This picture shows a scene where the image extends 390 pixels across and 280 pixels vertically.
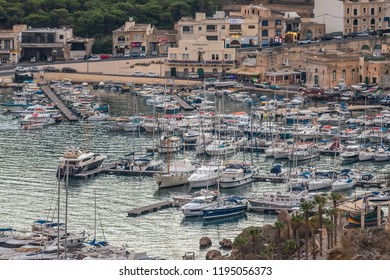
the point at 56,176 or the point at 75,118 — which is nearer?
the point at 56,176

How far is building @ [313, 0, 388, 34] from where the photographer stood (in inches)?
2286

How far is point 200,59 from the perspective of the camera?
54.5m

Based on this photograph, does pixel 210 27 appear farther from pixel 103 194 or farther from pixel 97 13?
pixel 103 194

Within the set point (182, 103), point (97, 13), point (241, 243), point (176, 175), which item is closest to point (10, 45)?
point (97, 13)

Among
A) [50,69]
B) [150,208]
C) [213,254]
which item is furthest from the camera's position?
[50,69]

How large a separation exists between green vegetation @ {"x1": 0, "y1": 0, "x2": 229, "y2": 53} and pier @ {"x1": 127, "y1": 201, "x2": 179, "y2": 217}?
88.9 ft

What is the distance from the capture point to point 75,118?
4491cm

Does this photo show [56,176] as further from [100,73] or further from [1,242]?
[100,73]

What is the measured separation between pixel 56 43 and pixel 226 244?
31346 millimetres
